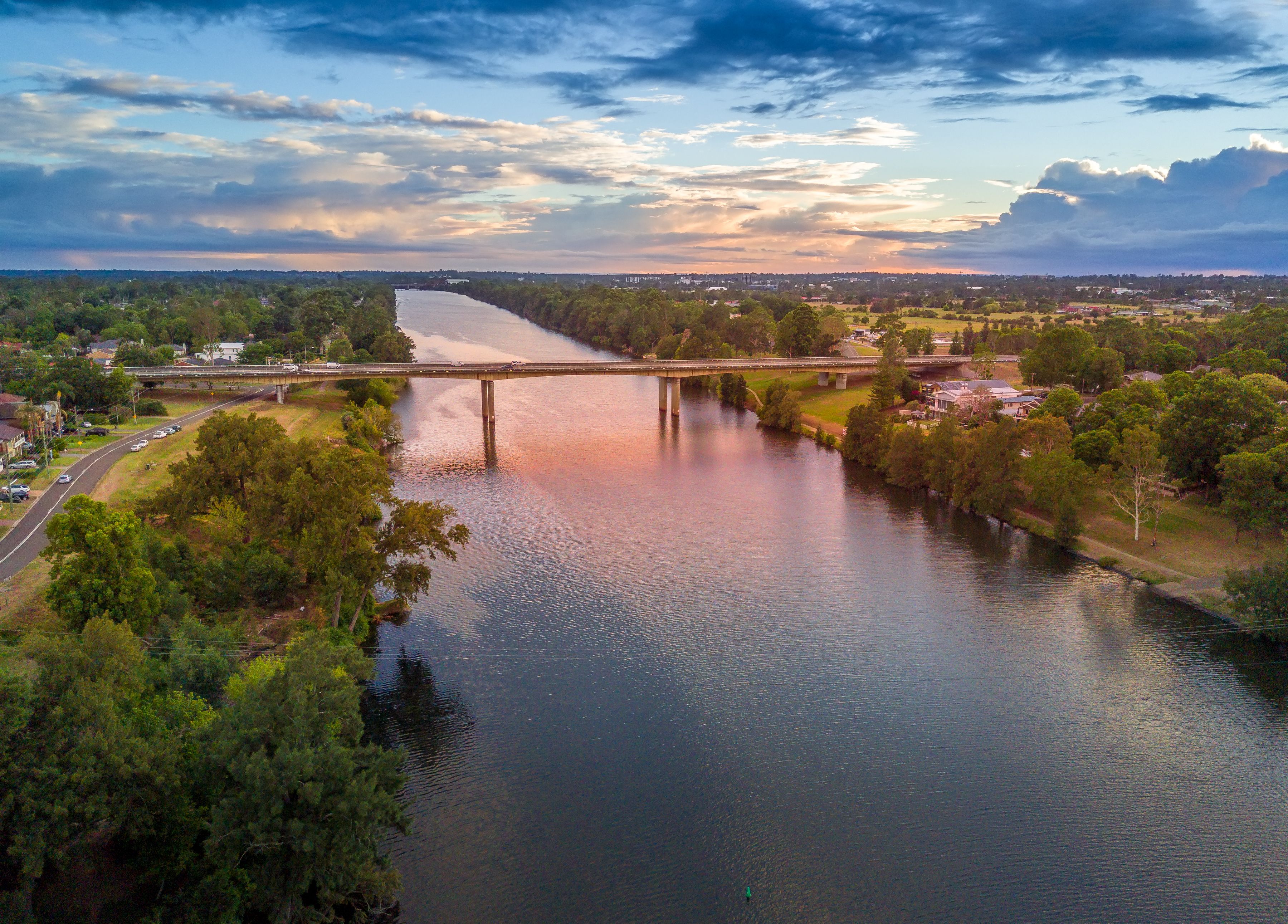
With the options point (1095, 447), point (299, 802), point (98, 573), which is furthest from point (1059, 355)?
point (299, 802)

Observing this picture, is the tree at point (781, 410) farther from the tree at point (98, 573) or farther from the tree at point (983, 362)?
the tree at point (98, 573)

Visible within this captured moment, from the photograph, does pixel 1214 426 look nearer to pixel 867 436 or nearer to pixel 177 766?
pixel 867 436

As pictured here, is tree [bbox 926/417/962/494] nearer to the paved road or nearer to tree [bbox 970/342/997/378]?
tree [bbox 970/342/997/378]

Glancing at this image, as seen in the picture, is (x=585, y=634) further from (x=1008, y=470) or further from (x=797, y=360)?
(x=797, y=360)

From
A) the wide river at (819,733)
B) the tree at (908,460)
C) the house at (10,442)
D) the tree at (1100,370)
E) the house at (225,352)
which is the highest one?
the house at (225,352)

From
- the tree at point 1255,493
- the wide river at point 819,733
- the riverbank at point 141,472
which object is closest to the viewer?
the wide river at point 819,733

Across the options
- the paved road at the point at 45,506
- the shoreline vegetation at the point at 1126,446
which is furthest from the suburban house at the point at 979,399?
the paved road at the point at 45,506

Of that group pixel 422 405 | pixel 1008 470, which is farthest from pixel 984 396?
pixel 422 405
